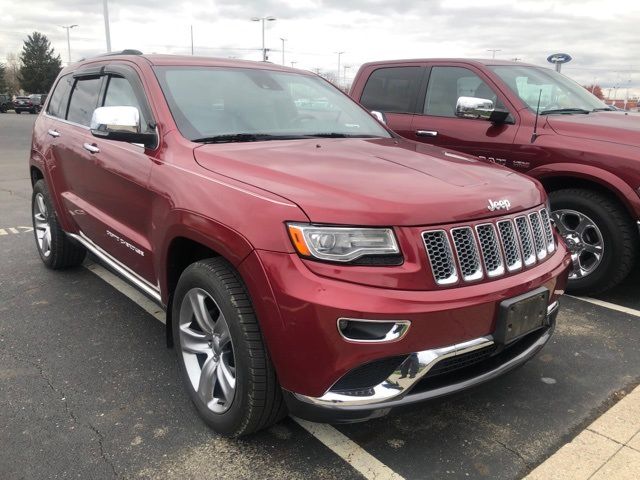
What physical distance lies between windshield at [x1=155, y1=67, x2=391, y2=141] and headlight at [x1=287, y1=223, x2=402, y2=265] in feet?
3.68

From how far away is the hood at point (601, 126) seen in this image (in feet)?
13.9

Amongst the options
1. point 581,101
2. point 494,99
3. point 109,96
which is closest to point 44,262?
point 109,96

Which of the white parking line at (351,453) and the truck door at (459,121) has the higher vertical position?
the truck door at (459,121)

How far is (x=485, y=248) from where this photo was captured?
7.69 ft

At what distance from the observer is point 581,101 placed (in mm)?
5324

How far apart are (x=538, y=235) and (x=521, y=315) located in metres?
0.53

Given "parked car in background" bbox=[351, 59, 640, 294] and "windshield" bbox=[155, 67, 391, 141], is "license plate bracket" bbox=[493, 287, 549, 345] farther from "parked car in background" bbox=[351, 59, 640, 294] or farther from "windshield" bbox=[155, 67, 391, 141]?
"parked car in background" bbox=[351, 59, 640, 294]

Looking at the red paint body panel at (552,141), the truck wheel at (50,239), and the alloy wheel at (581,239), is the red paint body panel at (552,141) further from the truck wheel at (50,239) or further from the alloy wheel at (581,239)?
the truck wheel at (50,239)

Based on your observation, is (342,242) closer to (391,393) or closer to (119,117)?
(391,393)


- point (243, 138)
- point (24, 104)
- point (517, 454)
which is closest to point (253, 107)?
point (243, 138)

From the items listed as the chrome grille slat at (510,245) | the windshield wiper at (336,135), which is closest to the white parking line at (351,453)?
the chrome grille slat at (510,245)

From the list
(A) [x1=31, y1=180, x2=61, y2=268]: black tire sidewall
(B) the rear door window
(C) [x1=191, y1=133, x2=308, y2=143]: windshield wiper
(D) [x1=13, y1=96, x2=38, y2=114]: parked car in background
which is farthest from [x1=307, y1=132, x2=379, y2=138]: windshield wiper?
(D) [x1=13, y1=96, x2=38, y2=114]: parked car in background

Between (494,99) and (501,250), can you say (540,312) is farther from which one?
(494,99)

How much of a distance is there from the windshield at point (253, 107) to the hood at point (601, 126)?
5.73 ft
